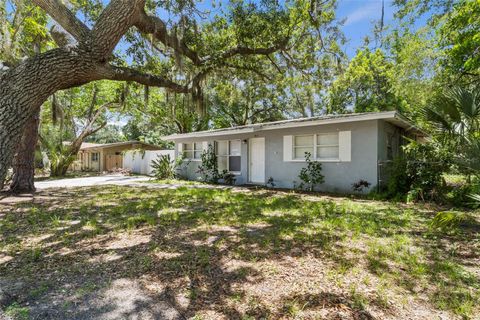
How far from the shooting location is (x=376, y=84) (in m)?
20.9

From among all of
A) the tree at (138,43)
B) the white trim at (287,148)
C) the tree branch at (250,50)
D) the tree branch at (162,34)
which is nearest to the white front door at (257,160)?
the white trim at (287,148)

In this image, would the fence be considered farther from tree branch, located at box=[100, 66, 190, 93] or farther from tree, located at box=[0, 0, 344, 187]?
tree branch, located at box=[100, 66, 190, 93]

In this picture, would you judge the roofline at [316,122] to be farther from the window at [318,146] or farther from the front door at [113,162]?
the front door at [113,162]

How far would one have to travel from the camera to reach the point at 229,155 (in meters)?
13.1

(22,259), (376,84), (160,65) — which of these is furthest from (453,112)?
(376,84)

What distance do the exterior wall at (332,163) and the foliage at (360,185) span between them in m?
0.11

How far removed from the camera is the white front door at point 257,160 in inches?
468

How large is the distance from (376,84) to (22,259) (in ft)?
75.8

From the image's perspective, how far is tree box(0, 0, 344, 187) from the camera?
290cm

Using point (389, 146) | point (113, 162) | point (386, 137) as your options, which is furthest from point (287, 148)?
point (113, 162)

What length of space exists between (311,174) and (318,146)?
109 cm

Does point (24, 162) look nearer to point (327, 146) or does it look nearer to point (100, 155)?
point (327, 146)

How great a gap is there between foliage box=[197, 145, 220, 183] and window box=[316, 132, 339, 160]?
503cm

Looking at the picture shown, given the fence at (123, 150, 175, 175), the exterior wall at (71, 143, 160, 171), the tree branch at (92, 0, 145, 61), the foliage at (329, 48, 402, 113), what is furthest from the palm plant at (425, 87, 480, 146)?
the exterior wall at (71, 143, 160, 171)
